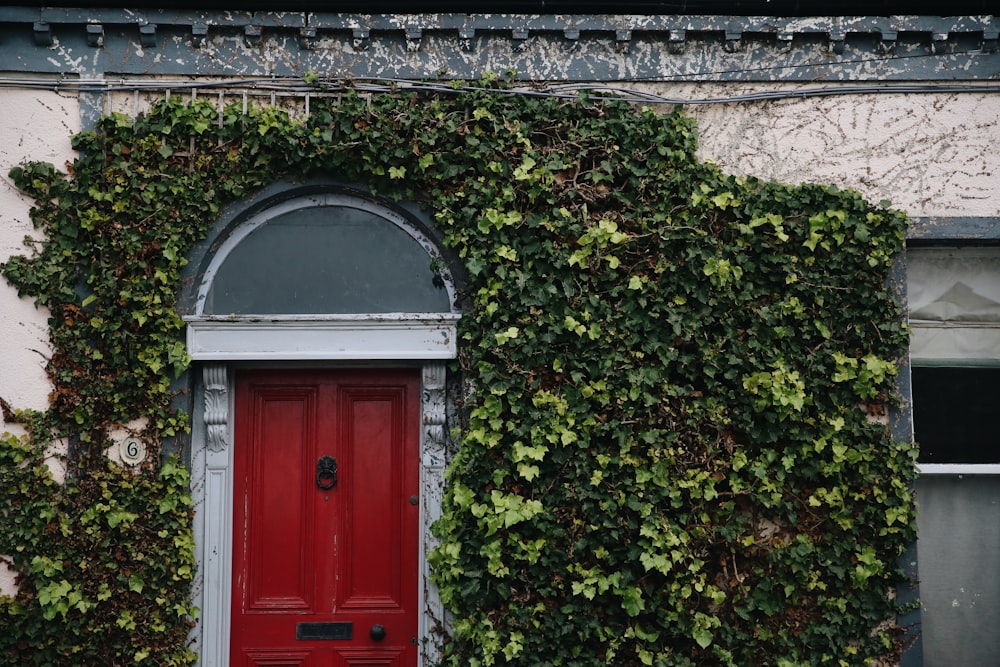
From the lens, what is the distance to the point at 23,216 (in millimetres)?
4895

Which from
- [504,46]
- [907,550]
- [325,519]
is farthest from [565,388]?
[907,550]

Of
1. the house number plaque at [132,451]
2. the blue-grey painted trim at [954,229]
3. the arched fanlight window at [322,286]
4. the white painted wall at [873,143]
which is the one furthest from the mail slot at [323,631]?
the blue-grey painted trim at [954,229]

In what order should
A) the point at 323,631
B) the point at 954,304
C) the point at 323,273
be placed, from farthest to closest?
the point at 954,304 → the point at 323,273 → the point at 323,631

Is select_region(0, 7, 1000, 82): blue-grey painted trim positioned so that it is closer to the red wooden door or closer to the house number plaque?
the red wooden door

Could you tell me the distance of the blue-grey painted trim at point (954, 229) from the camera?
16.6ft

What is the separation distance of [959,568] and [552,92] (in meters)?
3.61

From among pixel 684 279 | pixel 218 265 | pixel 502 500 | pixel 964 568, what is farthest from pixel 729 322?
pixel 218 265

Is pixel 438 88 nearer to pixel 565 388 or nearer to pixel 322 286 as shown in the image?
pixel 322 286

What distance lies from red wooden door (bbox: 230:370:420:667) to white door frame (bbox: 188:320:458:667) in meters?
0.08

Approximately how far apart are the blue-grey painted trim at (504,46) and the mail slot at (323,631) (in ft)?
10.3

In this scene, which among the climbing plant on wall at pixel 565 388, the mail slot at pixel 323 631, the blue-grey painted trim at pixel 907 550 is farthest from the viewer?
the mail slot at pixel 323 631

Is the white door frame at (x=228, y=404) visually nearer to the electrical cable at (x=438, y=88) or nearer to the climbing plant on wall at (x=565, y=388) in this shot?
the climbing plant on wall at (x=565, y=388)

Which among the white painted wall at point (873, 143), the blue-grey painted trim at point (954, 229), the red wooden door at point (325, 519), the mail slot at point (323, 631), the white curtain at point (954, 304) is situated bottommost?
the mail slot at point (323, 631)

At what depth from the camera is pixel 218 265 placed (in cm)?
505
